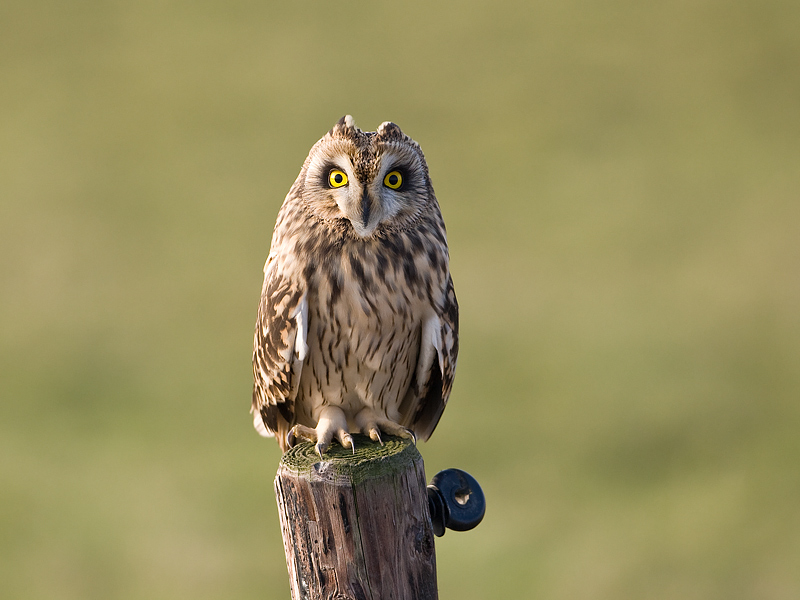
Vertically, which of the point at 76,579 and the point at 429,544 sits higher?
the point at 76,579

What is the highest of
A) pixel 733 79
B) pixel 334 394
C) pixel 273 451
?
pixel 733 79

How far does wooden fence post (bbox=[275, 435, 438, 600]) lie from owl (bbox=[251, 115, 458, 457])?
44 centimetres

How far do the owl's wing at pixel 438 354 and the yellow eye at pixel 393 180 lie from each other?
0.47 m

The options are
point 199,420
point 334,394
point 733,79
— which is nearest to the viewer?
point 334,394

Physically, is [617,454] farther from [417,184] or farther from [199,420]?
[417,184]

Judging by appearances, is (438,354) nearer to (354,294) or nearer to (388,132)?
(354,294)

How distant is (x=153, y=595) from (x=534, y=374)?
16.8 ft

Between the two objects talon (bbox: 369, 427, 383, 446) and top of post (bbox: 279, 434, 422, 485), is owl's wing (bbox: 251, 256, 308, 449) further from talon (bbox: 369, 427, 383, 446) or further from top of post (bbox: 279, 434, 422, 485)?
top of post (bbox: 279, 434, 422, 485)

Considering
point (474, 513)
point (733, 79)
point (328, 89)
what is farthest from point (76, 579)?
point (733, 79)

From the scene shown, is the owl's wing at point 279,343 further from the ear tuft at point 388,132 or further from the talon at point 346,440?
the ear tuft at point 388,132

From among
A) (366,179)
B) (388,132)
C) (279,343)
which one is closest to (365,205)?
(366,179)

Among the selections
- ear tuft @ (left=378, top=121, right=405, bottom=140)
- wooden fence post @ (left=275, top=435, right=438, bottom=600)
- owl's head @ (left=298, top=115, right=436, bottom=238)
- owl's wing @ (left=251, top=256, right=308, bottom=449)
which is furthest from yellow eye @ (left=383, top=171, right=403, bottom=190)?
wooden fence post @ (left=275, top=435, right=438, bottom=600)

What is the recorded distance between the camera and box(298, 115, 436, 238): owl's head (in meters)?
2.93

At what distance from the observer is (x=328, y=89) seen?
18.5 meters
